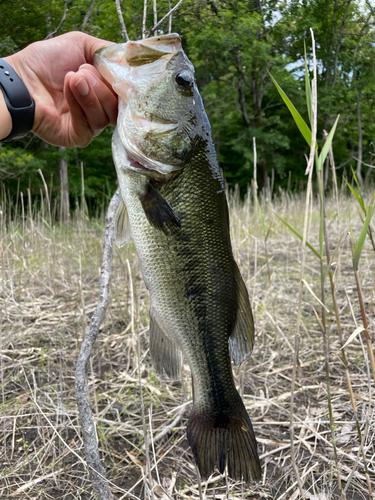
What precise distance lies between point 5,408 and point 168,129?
1894 mm

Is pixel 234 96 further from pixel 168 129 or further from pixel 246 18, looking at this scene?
pixel 168 129

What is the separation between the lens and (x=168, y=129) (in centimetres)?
136

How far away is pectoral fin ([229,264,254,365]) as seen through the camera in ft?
4.53

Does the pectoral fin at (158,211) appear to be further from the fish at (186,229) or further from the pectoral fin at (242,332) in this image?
the pectoral fin at (242,332)

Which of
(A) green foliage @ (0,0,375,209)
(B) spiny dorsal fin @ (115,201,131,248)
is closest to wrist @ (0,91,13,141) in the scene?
(B) spiny dorsal fin @ (115,201,131,248)

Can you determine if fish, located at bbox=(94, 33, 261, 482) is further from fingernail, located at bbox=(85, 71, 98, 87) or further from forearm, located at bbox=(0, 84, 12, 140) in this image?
forearm, located at bbox=(0, 84, 12, 140)

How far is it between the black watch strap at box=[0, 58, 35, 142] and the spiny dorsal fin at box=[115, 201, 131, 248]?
0.63 metres

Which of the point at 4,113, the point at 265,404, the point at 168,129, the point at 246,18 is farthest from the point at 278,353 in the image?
the point at 246,18

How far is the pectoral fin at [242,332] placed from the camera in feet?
4.53

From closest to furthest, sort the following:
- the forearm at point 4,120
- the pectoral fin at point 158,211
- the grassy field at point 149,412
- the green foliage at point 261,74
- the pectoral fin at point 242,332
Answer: the pectoral fin at point 158,211
the pectoral fin at point 242,332
the forearm at point 4,120
the grassy field at point 149,412
the green foliage at point 261,74

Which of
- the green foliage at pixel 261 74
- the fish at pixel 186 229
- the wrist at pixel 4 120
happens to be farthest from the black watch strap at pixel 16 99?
the green foliage at pixel 261 74

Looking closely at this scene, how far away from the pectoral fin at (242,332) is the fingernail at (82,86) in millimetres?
834

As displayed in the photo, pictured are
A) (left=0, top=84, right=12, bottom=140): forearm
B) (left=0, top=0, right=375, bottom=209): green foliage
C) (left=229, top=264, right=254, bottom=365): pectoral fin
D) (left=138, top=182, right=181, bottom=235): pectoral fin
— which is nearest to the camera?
(left=138, top=182, right=181, bottom=235): pectoral fin

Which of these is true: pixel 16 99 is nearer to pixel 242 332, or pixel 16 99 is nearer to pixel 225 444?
pixel 242 332
